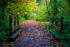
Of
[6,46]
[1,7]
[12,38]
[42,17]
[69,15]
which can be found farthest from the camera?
[42,17]

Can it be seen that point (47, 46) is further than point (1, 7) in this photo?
No

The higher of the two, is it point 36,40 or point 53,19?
point 53,19

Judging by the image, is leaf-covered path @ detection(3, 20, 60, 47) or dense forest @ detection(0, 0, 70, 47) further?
leaf-covered path @ detection(3, 20, 60, 47)

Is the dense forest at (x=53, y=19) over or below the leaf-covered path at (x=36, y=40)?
over

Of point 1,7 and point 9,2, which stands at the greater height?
point 9,2

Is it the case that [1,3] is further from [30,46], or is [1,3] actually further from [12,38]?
[30,46]

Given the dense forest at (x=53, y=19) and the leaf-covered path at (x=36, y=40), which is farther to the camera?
the leaf-covered path at (x=36, y=40)

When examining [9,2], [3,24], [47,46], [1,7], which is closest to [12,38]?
[3,24]

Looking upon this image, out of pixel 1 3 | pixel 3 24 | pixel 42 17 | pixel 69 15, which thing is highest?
pixel 1 3

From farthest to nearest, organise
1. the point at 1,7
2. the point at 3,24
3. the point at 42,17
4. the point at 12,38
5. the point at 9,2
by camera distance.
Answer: the point at 42,17 → the point at 9,2 → the point at 1,7 → the point at 3,24 → the point at 12,38

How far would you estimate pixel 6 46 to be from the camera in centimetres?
382

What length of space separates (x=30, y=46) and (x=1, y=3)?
412cm

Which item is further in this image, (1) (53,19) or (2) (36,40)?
(1) (53,19)

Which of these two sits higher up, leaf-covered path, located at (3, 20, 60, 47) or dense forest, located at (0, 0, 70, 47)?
dense forest, located at (0, 0, 70, 47)
